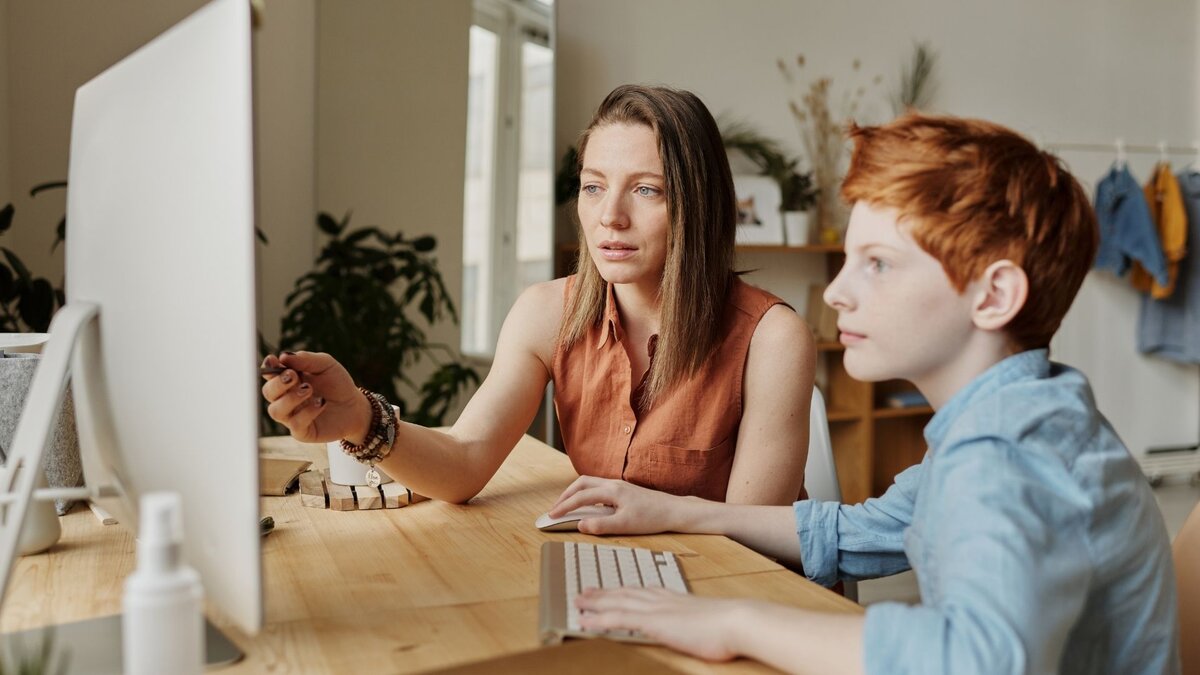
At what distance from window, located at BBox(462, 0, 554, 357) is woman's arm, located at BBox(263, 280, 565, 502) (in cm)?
209

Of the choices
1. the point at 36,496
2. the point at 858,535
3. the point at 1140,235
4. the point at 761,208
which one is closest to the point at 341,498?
the point at 36,496

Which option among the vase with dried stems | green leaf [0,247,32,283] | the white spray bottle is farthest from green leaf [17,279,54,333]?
the vase with dried stems

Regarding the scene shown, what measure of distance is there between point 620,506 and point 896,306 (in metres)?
0.50

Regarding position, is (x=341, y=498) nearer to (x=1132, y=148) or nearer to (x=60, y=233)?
(x=60, y=233)

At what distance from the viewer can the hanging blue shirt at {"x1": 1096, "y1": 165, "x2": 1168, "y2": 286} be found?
16.3 ft

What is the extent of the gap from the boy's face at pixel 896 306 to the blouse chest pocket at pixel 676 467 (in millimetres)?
651

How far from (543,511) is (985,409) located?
2.27 feet

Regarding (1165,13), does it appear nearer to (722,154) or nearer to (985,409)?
(722,154)

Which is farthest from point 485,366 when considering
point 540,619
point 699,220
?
point 540,619

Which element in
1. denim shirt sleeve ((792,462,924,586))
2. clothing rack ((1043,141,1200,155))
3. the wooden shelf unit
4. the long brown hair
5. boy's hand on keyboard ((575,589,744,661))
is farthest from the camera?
clothing rack ((1043,141,1200,155))

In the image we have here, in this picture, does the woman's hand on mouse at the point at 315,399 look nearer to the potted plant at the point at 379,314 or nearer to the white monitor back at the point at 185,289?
the white monitor back at the point at 185,289

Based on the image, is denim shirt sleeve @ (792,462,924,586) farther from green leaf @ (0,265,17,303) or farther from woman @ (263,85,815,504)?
green leaf @ (0,265,17,303)

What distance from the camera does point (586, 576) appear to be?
3.41ft

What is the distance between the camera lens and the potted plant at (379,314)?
3.19 meters
